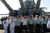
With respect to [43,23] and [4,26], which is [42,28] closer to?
[43,23]

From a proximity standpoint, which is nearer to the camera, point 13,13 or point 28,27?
point 28,27

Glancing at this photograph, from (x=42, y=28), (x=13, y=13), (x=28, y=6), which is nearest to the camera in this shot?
(x=42, y=28)

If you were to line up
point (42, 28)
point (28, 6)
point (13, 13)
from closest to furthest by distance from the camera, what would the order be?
point (42, 28), point (13, 13), point (28, 6)

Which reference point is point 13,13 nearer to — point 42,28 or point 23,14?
point 23,14

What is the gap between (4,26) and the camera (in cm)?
193

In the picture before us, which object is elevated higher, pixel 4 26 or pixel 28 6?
pixel 28 6

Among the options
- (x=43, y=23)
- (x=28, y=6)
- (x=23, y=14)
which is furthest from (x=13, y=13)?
(x=43, y=23)

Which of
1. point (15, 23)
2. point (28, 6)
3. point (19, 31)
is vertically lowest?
point (19, 31)

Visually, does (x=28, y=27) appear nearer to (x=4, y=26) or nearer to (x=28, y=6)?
(x=4, y=26)

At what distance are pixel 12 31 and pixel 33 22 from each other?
13.4 inches

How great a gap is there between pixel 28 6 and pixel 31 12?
0.25m

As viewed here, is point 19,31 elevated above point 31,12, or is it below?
below

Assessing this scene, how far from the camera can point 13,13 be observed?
2.27 m

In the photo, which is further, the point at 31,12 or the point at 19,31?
the point at 31,12
